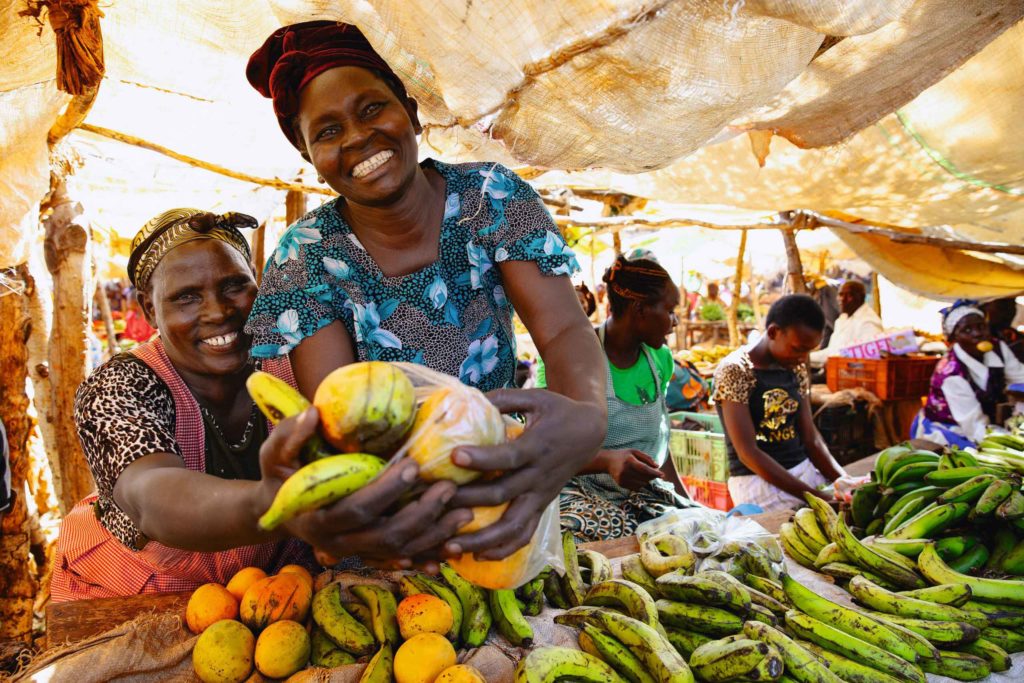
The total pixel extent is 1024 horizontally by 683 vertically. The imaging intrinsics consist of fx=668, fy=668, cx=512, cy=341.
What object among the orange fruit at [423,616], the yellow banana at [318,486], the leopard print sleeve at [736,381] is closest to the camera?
the yellow banana at [318,486]

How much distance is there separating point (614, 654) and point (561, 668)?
19 centimetres

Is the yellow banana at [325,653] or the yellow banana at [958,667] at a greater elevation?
the yellow banana at [325,653]

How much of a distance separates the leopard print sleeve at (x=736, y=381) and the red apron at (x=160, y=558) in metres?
3.45

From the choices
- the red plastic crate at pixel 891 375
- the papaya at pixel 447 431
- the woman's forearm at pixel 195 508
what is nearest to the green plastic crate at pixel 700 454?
the red plastic crate at pixel 891 375

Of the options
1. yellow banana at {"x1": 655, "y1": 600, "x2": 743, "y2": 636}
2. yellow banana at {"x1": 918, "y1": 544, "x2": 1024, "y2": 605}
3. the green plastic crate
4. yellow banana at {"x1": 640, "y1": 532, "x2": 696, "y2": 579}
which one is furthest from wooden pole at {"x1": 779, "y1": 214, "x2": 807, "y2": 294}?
yellow banana at {"x1": 655, "y1": 600, "x2": 743, "y2": 636}

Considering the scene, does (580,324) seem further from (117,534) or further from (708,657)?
(117,534)

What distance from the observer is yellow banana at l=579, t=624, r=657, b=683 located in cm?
175

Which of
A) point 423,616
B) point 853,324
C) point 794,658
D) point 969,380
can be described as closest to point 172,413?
point 423,616

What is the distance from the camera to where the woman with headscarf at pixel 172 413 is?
1965mm

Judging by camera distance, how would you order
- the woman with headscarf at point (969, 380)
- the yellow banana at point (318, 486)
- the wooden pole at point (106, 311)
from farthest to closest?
the wooden pole at point (106, 311), the woman with headscarf at point (969, 380), the yellow banana at point (318, 486)

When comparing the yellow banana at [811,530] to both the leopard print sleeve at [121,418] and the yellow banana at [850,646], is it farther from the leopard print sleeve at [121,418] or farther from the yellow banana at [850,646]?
the leopard print sleeve at [121,418]

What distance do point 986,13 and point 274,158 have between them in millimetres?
4159

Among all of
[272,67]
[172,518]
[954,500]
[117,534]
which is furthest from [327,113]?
[954,500]

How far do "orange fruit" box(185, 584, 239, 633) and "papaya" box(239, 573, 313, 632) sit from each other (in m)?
0.03
